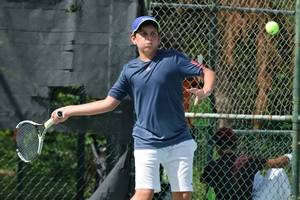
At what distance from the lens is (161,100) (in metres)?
5.09

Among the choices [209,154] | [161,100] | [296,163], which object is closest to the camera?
[161,100]

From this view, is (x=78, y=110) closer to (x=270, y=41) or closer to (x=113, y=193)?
(x=113, y=193)

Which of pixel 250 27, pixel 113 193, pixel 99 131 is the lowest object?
pixel 113 193

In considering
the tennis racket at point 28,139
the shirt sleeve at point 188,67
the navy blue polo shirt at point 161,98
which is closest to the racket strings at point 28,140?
the tennis racket at point 28,139

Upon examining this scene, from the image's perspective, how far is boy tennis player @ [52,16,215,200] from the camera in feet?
16.7

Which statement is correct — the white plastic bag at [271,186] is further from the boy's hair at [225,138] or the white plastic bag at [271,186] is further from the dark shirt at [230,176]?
the boy's hair at [225,138]

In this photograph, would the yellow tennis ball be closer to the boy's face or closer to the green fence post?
the green fence post

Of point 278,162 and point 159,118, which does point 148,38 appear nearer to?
point 159,118

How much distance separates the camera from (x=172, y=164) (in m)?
5.12

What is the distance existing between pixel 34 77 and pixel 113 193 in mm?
1110

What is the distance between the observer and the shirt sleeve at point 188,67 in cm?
507

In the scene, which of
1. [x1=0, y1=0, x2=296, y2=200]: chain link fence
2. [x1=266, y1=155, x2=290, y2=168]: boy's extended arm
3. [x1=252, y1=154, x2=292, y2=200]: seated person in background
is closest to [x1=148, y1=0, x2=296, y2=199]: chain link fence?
[x1=0, y1=0, x2=296, y2=200]: chain link fence

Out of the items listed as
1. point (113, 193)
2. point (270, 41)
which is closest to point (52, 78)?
point (113, 193)

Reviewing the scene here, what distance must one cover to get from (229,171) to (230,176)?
1.6 inches
